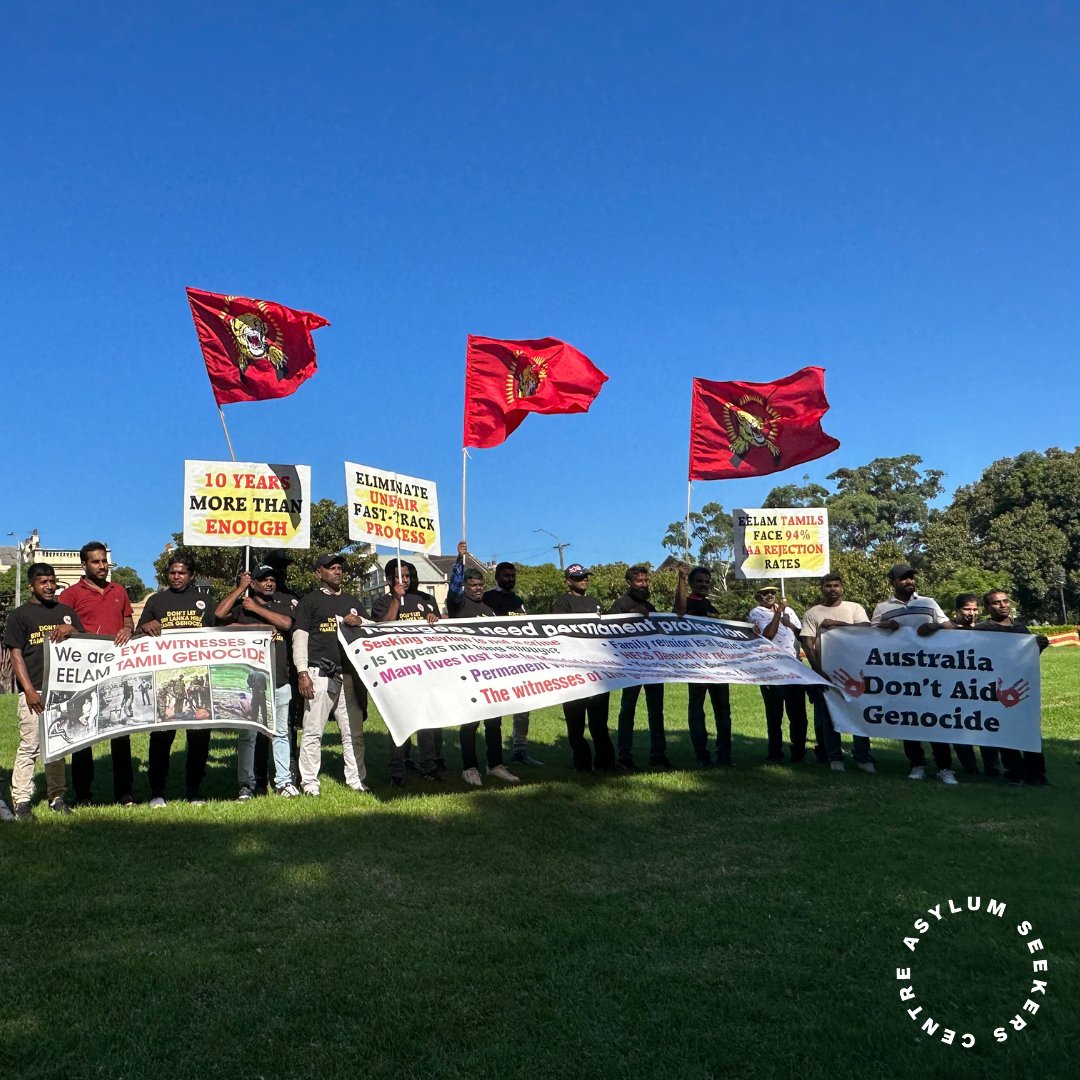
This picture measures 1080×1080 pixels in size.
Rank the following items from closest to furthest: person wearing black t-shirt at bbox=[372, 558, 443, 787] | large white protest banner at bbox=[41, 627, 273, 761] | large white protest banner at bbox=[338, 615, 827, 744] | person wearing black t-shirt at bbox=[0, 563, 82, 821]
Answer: person wearing black t-shirt at bbox=[0, 563, 82, 821] < large white protest banner at bbox=[41, 627, 273, 761] < large white protest banner at bbox=[338, 615, 827, 744] < person wearing black t-shirt at bbox=[372, 558, 443, 787]

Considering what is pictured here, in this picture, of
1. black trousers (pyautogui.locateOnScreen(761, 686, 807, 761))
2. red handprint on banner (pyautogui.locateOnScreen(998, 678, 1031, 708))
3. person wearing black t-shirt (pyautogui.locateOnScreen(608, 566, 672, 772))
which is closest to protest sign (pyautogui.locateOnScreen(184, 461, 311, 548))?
person wearing black t-shirt (pyautogui.locateOnScreen(608, 566, 672, 772))

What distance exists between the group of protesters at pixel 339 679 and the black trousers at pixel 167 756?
0.01 meters

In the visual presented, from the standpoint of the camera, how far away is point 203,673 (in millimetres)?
8750

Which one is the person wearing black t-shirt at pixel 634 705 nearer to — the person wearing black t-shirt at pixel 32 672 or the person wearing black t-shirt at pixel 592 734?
the person wearing black t-shirt at pixel 592 734

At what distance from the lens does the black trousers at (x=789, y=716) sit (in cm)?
1072

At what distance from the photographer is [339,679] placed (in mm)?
9141

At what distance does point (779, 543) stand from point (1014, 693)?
168 inches

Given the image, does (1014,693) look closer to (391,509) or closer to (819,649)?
(819,649)

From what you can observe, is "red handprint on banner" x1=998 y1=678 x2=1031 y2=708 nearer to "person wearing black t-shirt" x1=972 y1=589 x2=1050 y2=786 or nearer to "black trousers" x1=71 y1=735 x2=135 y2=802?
"person wearing black t-shirt" x1=972 y1=589 x2=1050 y2=786

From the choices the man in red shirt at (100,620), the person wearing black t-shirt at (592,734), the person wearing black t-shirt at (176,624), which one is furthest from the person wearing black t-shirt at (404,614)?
the man in red shirt at (100,620)

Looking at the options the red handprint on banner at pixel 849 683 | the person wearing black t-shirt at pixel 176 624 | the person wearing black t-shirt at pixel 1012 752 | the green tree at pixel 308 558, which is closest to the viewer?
the person wearing black t-shirt at pixel 176 624

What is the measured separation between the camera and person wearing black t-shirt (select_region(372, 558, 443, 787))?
30.2ft

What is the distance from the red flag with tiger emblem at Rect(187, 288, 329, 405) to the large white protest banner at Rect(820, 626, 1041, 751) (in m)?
7.32

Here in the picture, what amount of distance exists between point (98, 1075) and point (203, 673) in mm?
5231
